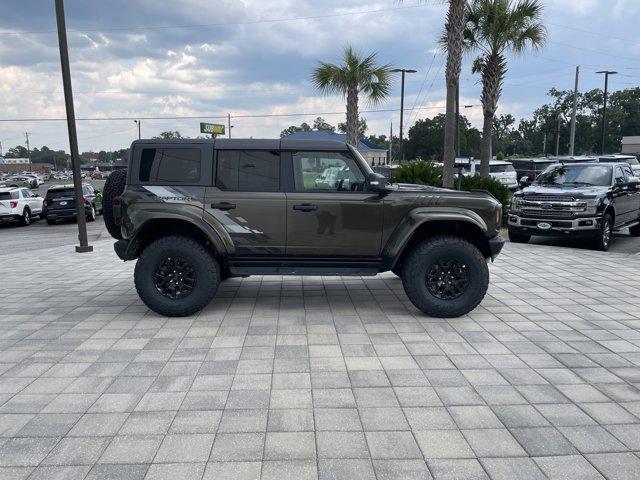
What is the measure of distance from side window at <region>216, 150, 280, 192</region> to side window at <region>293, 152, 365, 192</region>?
0.25m

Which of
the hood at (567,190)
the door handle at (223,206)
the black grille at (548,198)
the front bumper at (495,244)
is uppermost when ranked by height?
the door handle at (223,206)

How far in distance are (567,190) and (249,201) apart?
7.83m

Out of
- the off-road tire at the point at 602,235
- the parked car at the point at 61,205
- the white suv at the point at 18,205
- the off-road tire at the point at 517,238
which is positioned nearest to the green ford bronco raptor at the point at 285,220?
the off-road tire at the point at 602,235

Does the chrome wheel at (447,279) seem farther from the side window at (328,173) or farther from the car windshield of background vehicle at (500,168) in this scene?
the car windshield of background vehicle at (500,168)

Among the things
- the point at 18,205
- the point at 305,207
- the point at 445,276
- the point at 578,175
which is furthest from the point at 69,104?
the point at 578,175

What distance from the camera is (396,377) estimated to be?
404 cm

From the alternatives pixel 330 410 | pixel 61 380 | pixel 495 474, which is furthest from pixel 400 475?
pixel 61 380

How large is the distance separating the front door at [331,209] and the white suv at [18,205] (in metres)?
17.9

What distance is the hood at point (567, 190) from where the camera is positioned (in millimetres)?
10133

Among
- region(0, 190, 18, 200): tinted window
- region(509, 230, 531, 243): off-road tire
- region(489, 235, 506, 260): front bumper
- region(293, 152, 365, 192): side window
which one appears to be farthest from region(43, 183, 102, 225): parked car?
region(489, 235, 506, 260): front bumper

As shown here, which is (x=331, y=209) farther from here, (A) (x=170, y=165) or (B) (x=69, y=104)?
(B) (x=69, y=104)

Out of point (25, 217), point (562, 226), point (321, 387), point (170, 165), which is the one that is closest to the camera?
point (321, 387)

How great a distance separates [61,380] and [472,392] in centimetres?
329

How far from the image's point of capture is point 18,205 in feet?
63.8
